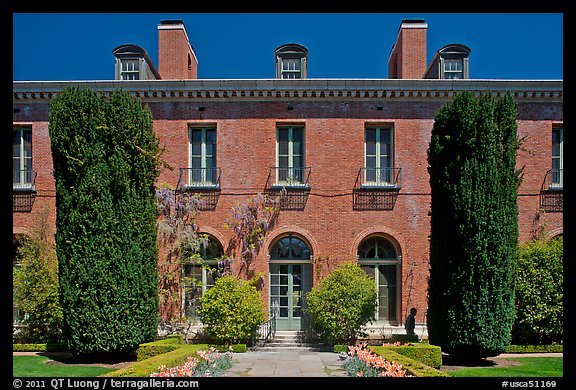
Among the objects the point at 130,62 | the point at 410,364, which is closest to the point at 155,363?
the point at 410,364

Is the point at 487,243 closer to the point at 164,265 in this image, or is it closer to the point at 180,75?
the point at 164,265

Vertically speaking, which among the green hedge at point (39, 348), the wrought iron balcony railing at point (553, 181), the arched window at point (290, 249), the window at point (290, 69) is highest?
the window at point (290, 69)

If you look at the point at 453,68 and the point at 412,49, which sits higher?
the point at 412,49

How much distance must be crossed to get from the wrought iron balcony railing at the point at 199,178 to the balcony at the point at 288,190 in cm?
187

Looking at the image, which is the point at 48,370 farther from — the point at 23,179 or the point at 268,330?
the point at 23,179

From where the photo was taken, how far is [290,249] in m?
17.2

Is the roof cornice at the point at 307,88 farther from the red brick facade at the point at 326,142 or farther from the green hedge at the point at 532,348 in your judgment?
the green hedge at the point at 532,348

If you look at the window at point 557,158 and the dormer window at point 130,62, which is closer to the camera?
the window at point 557,158

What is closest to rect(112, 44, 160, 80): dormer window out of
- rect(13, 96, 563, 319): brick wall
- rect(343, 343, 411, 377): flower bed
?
rect(13, 96, 563, 319): brick wall

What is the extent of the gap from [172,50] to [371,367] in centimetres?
1555

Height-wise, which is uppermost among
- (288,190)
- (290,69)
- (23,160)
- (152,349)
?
(290,69)

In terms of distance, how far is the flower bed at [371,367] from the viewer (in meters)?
9.10

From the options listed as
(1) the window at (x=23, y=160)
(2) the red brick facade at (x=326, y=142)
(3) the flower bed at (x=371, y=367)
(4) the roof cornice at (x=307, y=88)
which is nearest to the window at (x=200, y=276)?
(2) the red brick facade at (x=326, y=142)

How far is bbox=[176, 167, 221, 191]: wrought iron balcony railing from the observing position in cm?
1716
